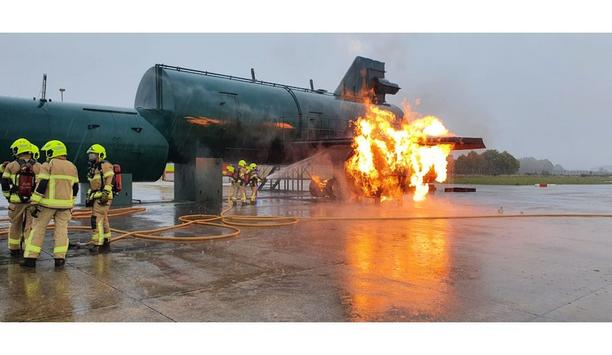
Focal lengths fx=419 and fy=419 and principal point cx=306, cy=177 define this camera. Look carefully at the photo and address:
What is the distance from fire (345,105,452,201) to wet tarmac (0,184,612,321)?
299 inches

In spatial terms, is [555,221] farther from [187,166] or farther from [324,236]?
[187,166]

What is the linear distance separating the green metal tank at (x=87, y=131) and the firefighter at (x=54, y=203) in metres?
6.42

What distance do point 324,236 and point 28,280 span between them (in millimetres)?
5623

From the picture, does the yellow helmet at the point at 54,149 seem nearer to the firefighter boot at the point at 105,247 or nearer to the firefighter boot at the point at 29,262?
the firefighter boot at the point at 29,262

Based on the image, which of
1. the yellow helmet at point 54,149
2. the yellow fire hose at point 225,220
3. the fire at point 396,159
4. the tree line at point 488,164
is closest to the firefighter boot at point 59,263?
the yellow helmet at point 54,149

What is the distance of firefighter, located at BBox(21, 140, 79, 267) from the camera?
634 cm

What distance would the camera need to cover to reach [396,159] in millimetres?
17062

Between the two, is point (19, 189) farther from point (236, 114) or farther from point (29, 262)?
point (236, 114)

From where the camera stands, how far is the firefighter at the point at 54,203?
6336 mm

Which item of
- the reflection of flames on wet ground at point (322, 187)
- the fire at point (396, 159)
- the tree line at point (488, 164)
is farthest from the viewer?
the tree line at point (488, 164)

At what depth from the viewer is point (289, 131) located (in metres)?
17.8

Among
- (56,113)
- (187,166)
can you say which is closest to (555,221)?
(187,166)

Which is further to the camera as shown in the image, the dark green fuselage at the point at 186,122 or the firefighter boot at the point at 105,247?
the dark green fuselage at the point at 186,122

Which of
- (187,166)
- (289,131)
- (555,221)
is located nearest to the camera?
(555,221)
